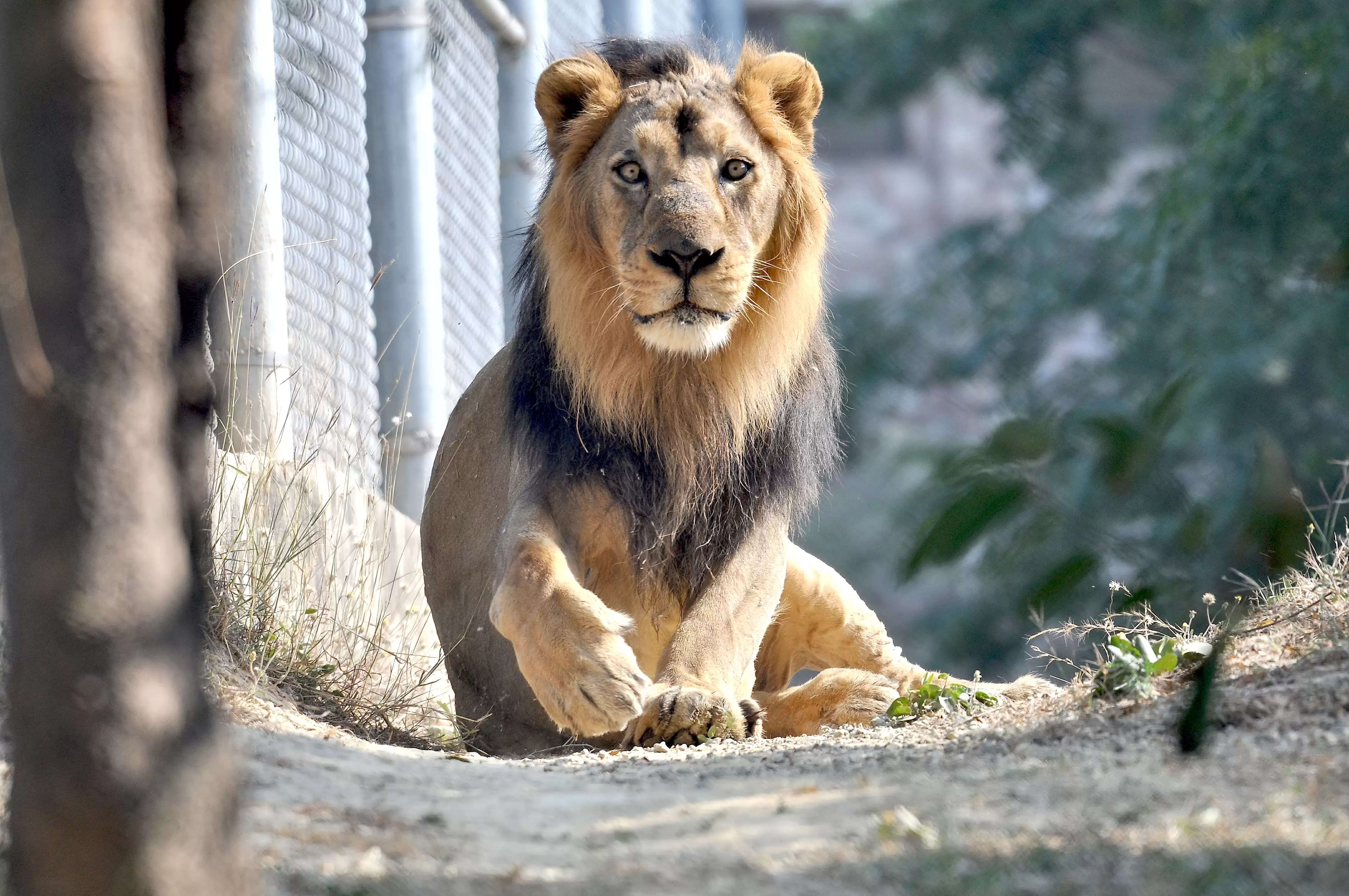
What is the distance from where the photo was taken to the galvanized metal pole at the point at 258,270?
469 cm

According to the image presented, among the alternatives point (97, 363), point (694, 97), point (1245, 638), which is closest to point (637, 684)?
point (1245, 638)

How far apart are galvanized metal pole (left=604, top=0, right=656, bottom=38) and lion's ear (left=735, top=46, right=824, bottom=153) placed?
4704 millimetres

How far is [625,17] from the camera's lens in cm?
952

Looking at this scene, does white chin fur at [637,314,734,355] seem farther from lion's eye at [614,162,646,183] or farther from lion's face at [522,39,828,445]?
lion's eye at [614,162,646,183]

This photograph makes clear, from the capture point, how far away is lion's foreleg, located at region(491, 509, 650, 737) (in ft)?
12.0

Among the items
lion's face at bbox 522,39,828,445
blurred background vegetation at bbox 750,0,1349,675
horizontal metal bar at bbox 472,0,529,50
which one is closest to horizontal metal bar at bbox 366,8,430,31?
horizontal metal bar at bbox 472,0,529,50

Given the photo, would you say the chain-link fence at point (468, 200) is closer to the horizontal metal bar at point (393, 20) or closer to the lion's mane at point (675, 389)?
the horizontal metal bar at point (393, 20)

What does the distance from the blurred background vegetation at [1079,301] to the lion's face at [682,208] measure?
68 centimetres

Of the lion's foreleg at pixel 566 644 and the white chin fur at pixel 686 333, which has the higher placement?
the white chin fur at pixel 686 333

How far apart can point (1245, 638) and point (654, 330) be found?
5.27 feet

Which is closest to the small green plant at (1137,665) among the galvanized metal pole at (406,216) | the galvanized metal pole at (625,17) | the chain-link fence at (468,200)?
the galvanized metal pole at (406,216)

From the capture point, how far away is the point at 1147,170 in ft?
58.4

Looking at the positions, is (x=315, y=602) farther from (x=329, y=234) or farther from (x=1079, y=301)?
(x=1079, y=301)

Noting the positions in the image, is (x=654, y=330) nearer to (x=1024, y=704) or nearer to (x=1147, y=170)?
(x=1024, y=704)
